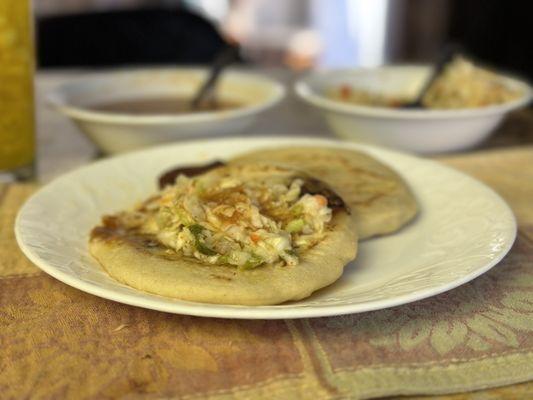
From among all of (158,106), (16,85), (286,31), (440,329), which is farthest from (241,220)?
(286,31)

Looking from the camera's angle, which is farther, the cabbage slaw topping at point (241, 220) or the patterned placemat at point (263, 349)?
the cabbage slaw topping at point (241, 220)

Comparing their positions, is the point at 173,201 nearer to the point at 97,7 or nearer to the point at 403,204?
the point at 403,204

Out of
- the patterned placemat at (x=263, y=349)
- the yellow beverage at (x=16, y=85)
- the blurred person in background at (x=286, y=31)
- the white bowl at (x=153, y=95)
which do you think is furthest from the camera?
the blurred person in background at (x=286, y=31)

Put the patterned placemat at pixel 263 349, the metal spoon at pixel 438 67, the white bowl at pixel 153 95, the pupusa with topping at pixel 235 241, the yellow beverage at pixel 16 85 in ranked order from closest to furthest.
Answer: the patterned placemat at pixel 263 349, the pupusa with topping at pixel 235 241, the yellow beverage at pixel 16 85, the white bowl at pixel 153 95, the metal spoon at pixel 438 67

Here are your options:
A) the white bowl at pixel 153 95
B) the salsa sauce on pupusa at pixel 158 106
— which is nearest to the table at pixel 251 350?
the white bowl at pixel 153 95

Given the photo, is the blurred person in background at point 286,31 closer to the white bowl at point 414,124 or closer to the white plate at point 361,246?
the white bowl at point 414,124

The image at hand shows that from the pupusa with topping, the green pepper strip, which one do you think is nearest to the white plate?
the pupusa with topping
